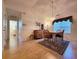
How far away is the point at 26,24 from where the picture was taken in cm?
745

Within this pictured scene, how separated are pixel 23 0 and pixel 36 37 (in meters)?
3.02

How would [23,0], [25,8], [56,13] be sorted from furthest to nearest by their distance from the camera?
[25,8], [56,13], [23,0]

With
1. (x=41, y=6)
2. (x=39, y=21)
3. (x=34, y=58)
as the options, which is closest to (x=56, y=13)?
(x=41, y=6)

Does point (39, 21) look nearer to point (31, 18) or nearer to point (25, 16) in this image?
point (31, 18)

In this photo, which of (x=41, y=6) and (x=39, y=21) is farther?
(x=39, y=21)

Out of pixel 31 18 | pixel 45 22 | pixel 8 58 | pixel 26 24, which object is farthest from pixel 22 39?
pixel 8 58

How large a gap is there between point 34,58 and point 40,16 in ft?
17.6

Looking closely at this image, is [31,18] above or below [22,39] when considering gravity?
above

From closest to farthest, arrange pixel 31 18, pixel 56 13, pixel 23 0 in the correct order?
pixel 23 0, pixel 56 13, pixel 31 18

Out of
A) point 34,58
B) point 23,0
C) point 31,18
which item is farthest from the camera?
point 31,18

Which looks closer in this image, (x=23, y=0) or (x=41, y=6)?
(x=23, y=0)

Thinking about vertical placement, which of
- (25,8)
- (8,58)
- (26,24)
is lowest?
(8,58)

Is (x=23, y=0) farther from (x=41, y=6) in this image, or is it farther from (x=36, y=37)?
(x=36, y=37)

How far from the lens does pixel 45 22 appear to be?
7957mm
